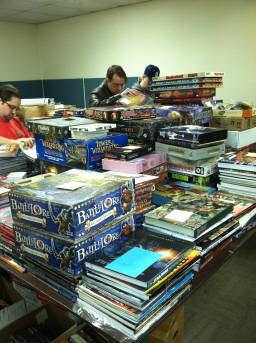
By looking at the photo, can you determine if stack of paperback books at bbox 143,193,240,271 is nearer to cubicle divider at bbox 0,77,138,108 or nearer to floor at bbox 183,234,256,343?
floor at bbox 183,234,256,343

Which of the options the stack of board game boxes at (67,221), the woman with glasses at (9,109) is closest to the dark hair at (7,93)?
the woman with glasses at (9,109)

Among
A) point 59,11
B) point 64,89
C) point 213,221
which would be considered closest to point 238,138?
point 213,221

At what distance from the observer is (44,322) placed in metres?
1.56

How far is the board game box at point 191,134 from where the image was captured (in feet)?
5.46

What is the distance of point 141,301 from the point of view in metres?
0.83

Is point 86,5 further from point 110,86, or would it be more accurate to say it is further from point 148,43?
point 110,86

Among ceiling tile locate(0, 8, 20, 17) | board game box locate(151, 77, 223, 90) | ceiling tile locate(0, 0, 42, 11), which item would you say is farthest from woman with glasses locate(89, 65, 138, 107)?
ceiling tile locate(0, 8, 20, 17)

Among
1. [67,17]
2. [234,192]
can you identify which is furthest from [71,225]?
[67,17]

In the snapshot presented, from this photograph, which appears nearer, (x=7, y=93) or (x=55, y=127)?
(x=55, y=127)

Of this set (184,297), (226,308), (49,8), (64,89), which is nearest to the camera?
(184,297)

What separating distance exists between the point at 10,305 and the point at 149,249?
40.1 inches

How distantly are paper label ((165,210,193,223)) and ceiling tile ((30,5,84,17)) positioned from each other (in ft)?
16.6

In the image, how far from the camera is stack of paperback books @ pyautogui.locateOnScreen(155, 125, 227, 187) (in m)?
1.68

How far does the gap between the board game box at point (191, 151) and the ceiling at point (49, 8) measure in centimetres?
387
